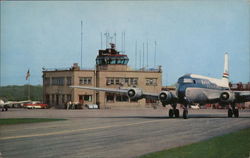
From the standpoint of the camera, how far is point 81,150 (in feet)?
58.3

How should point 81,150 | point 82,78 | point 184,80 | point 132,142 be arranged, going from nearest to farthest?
point 81,150 < point 132,142 < point 184,80 < point 82,78

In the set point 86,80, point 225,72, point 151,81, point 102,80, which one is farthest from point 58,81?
point 225,72

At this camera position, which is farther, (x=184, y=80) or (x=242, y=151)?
(x=184, y=80)

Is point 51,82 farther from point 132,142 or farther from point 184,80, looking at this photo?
point 132,142

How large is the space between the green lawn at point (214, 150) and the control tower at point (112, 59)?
68.6 metres

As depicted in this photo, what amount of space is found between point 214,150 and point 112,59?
239ft

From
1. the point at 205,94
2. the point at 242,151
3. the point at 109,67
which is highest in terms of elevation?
the point at 109,67

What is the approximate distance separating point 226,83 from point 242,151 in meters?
36.7

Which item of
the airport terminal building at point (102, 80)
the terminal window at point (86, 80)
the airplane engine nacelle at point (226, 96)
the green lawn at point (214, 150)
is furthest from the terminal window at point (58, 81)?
the green lawn at point (214, 150)

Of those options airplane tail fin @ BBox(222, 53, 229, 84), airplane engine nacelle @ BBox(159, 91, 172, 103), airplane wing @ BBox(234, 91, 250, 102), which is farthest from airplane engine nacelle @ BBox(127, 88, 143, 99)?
airplane tail fin @ BBox(222, 53, 229, 84)

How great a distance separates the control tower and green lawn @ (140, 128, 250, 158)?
68.6 m

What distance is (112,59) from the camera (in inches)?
3568

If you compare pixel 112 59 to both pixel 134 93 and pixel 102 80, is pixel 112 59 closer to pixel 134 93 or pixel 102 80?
pixel 102 80

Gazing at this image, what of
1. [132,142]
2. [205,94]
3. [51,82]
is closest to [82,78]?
[51,82]
